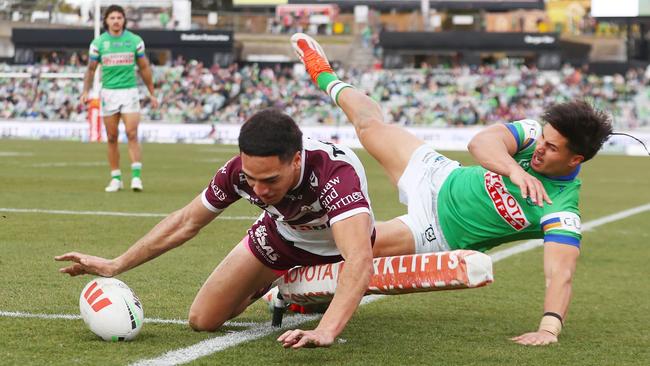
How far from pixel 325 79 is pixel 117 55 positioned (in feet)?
23.2

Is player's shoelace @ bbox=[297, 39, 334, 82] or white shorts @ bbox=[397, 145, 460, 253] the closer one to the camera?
white shorts @ bbox=[397, 145, 460, 253]

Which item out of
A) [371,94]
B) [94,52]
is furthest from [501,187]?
[371,94]

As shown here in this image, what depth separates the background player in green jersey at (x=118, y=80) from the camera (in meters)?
13.4

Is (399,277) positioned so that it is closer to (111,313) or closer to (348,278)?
(348,278)

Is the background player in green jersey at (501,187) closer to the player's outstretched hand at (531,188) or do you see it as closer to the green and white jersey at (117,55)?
the player's outstretched hand at (531,188)

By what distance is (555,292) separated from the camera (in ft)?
16.9

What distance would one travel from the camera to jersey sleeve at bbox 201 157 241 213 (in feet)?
16.1

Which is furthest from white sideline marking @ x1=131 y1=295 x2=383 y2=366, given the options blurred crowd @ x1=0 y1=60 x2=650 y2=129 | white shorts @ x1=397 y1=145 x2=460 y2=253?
blurred crowd @ x1=0 y1=60 x2=650 y2=129

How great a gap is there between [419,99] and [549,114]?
3299 cm

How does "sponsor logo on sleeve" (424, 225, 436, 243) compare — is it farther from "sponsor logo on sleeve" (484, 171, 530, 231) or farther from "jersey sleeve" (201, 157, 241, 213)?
"jersey sleeve" (201, 157, 241, 213)

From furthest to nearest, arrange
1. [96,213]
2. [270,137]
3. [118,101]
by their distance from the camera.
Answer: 1. [118,101]
2. [96,213]
3. [270,137]

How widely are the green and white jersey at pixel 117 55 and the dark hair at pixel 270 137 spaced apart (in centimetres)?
956

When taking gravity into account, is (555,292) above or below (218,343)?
above

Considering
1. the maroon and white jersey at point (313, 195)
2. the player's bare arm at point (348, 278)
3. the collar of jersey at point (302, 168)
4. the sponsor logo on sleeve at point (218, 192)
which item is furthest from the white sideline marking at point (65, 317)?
the player's bare arm at point (348, 278)
